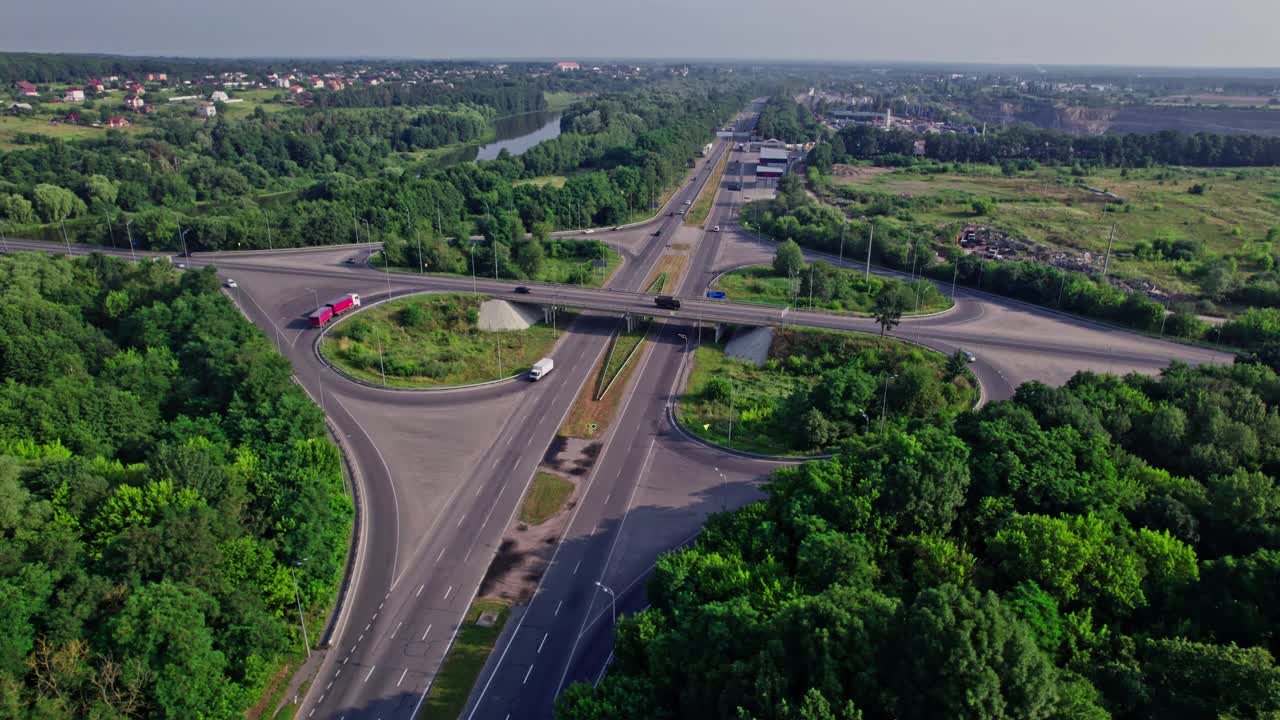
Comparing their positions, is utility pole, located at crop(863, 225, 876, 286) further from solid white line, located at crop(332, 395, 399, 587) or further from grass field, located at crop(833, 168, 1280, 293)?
solid white line, located at crop(332, 395, 399, 587)

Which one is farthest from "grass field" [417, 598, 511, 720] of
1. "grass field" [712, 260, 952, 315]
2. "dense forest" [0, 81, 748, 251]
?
"dense forest" [0, 81, 748, 251]

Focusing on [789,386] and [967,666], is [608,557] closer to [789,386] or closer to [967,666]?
[967,666]

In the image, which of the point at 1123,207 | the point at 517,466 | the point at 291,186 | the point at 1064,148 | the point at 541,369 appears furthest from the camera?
the point at 1064,148

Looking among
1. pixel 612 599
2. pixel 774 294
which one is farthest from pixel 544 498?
pixel 774 294

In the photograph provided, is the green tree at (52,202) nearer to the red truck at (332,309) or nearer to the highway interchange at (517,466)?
the highway interchange at (517,466)

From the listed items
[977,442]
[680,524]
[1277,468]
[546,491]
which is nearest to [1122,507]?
[977,442]

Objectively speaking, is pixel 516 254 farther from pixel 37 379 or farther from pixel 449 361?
pixel 37 379

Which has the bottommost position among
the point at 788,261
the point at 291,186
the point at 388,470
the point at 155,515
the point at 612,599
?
the point at 612,599
